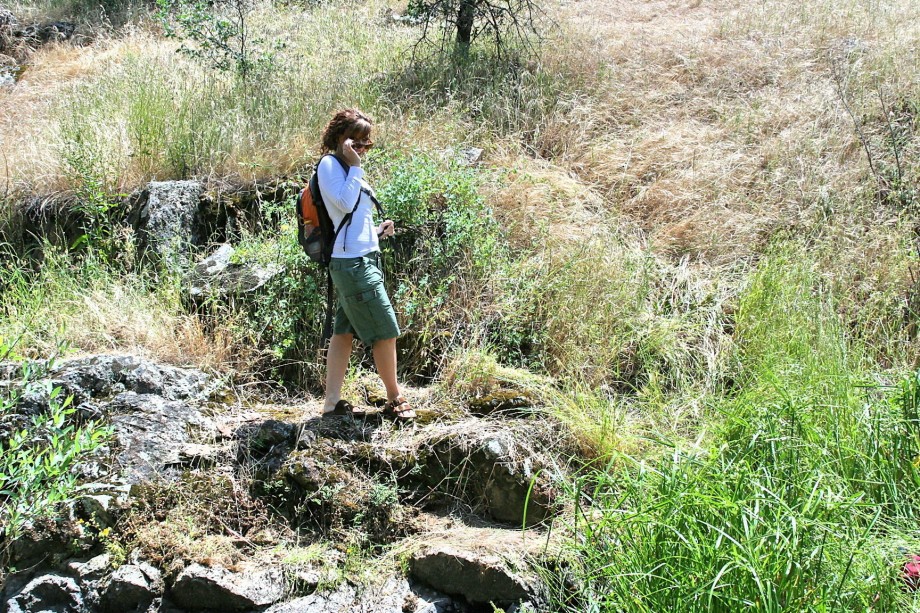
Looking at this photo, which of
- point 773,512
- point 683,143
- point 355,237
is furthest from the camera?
point 683,143

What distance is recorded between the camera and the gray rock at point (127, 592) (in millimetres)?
3713

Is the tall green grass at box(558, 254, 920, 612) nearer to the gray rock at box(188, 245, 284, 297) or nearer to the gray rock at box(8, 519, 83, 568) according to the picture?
the gray rock at box(8, 519, 83, 568)

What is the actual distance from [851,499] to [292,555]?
267cm

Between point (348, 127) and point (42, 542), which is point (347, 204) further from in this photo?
point (42, 542)

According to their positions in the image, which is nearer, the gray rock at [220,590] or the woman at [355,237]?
the gray rock at [220,590]

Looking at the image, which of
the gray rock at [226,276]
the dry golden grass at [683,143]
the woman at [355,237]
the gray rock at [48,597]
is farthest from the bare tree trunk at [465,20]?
the gray rock at [48,597]

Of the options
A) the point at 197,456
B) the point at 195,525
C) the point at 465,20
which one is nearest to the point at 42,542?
the point at 195,525

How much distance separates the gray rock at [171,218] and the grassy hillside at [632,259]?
0.22 metres

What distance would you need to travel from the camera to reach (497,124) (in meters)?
7.55

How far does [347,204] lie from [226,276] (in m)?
2.02

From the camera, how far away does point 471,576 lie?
3.65 m

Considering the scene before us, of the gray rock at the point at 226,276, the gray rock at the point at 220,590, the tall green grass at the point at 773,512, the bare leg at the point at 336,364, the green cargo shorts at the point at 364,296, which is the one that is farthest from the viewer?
the gray rock at the point at 226,276

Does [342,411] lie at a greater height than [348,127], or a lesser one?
lesser

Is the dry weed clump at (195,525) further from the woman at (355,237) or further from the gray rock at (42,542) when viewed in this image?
the woman at (355,237)
